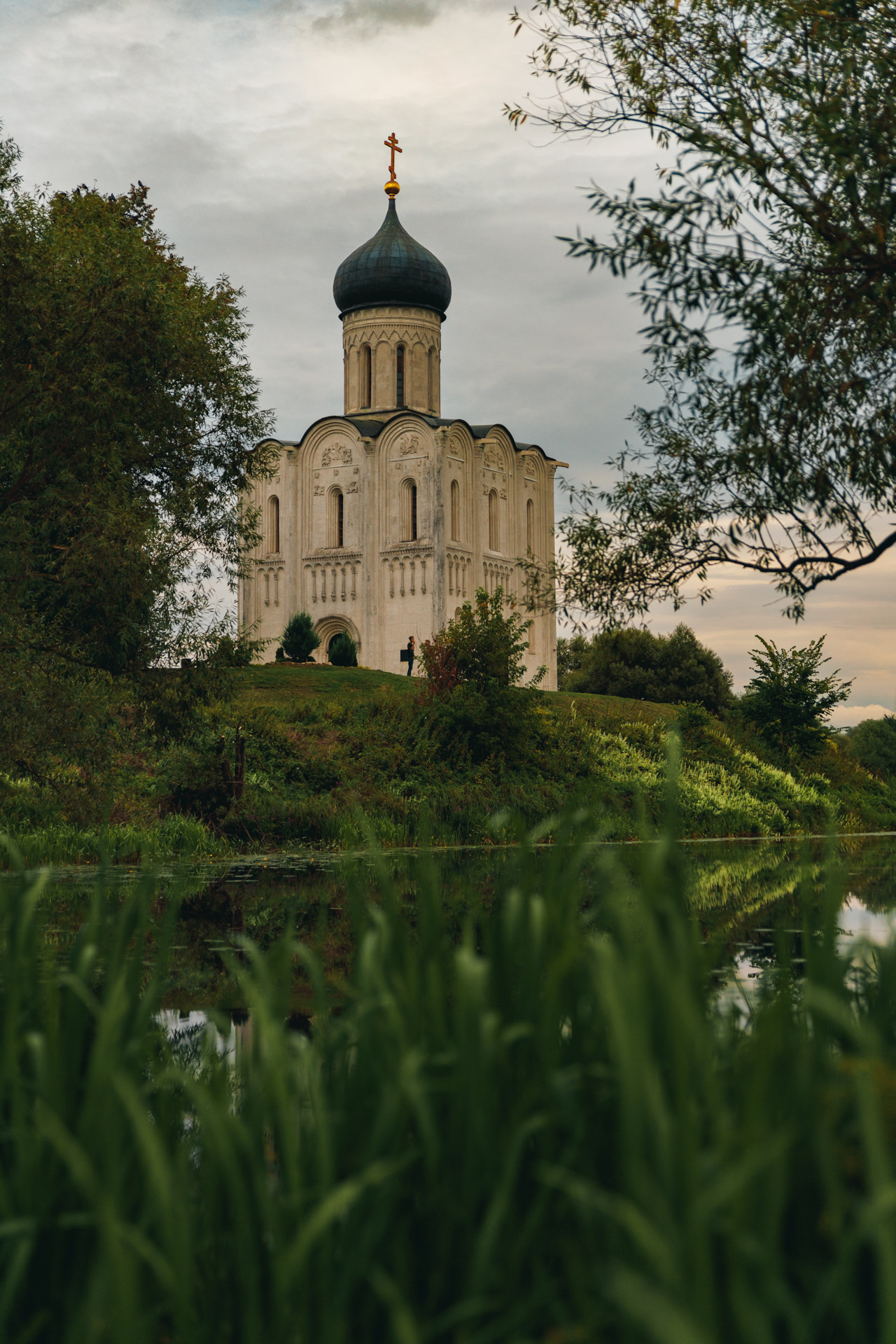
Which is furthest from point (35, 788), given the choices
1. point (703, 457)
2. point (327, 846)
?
point (703, 457)

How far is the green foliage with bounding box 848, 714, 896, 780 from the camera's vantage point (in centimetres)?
3419

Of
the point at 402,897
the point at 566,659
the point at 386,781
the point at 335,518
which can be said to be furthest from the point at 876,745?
the point at 402,897

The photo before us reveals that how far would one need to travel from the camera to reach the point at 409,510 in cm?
4322

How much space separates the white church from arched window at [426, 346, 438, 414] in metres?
0.06

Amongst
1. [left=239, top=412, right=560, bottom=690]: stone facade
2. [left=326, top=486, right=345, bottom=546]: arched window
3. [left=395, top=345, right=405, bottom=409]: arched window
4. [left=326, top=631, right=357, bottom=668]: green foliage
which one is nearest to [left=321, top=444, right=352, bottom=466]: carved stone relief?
[left=239, top=412, right=560, bottom=690]: stone facade

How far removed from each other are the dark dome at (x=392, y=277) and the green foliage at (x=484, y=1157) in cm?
4372

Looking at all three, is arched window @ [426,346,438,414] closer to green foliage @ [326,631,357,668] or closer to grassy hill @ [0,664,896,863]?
green foliage @ [326,631,357,668]

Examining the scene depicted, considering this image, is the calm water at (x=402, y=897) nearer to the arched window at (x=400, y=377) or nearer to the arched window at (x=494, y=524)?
the arched window at (x=494, y=524)

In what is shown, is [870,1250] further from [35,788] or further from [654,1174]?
[35,788]

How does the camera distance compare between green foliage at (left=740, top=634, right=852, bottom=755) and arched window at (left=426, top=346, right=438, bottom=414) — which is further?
arched window at (left=426, top=346, right=438, bottom=414)

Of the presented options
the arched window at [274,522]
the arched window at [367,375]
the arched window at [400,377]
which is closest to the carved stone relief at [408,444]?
the arched window at [400,377]

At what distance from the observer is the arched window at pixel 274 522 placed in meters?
45.3

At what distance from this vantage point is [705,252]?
7.03 m

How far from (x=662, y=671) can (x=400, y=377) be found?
14015 millimetres
